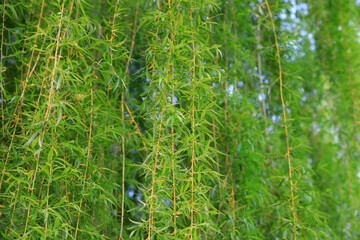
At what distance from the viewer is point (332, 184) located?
2.38 m

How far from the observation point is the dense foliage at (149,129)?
129 centimetres

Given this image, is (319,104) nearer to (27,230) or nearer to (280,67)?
(280,67)

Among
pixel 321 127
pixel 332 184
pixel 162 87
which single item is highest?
pixel 162 87

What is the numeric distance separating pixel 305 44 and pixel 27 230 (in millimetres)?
1925

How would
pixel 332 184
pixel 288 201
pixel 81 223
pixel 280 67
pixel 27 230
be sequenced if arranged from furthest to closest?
pixel 332 184, pixel 280 67, pixel 288 201, pixel 81 223, pixel 27 230

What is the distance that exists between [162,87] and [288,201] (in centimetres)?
66

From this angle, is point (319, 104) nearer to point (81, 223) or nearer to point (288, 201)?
point (288, 201)

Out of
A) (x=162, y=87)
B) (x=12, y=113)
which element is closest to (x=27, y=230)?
(x=12, y=113)

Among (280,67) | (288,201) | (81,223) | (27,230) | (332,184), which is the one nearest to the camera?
(27,230)

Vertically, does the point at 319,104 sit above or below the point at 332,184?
above

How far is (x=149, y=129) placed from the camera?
143cm

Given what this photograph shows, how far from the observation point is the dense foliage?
4.25ft

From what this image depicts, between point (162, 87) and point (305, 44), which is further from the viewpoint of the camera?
point (305, 44)

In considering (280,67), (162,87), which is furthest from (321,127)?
(162,87)
